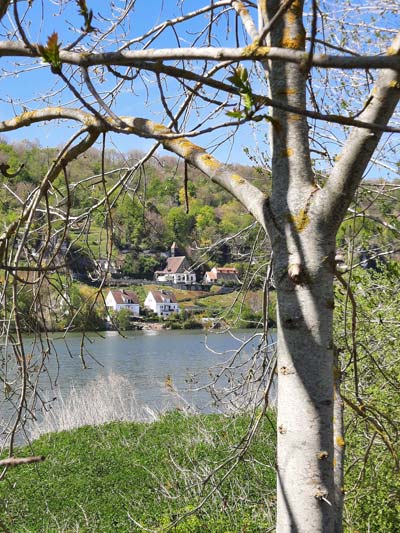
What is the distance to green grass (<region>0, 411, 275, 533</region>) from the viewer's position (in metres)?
Result: 6.37

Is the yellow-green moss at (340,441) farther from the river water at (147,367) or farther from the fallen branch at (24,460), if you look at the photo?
the river water at (147,367)

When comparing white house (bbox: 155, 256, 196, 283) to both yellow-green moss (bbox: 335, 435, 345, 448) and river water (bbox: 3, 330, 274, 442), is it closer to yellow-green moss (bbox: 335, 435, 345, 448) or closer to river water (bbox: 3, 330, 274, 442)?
river water (bbox: 3, 330, 274, 442)

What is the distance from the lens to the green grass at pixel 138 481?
251 inches

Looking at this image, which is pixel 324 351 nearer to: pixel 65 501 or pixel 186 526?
pixel 186 526

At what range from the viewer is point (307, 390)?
1.50 metres

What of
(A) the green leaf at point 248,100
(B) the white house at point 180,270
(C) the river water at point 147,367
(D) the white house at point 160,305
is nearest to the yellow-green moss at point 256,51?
(A) the green leaf at point 248,100

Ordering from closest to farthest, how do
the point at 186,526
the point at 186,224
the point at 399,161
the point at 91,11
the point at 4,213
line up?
the point at 91,11, the point at 4,213, the point at 399,161, the point at 186,526, the point at 186,224

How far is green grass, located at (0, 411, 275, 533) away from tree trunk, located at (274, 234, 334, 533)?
361cm

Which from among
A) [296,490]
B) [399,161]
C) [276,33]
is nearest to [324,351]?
[296,490]

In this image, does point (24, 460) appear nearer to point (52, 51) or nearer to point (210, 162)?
point (52, 51)

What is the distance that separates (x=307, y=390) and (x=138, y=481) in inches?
328

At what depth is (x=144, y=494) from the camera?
27.9 feet

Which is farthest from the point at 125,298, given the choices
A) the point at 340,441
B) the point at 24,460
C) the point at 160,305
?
the point at 24,460

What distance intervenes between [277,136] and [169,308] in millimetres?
36063
